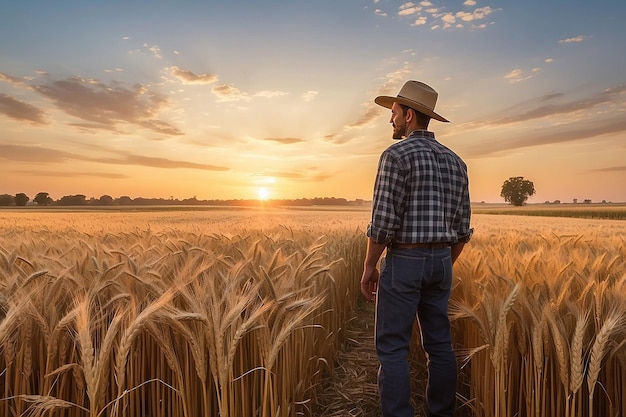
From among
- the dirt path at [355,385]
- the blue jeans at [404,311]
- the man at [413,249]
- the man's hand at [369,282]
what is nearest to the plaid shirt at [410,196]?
the man at [413,249]

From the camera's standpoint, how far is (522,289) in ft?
8.98

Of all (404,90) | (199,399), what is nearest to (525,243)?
(404,90)

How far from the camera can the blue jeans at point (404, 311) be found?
110 inches

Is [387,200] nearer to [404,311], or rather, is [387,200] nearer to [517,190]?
[404,311]

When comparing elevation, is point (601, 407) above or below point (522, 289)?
below

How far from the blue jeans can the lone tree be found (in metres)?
88.3

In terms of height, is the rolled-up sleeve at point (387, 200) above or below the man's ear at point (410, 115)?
below

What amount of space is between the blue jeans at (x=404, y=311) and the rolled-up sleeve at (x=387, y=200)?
8.4 inches

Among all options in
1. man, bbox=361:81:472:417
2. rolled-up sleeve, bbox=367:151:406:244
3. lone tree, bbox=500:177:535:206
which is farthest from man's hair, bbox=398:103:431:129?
lone tree, bbox=500:177:535:206

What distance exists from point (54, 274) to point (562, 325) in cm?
298

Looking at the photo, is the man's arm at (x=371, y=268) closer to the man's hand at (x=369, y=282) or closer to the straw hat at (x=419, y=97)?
the man's hand at (x=369, y=282)

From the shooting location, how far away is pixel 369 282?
120 inches

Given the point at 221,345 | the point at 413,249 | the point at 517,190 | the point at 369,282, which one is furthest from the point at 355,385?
the point at 517,190

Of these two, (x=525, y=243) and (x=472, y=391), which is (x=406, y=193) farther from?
(x=525, y=243)
